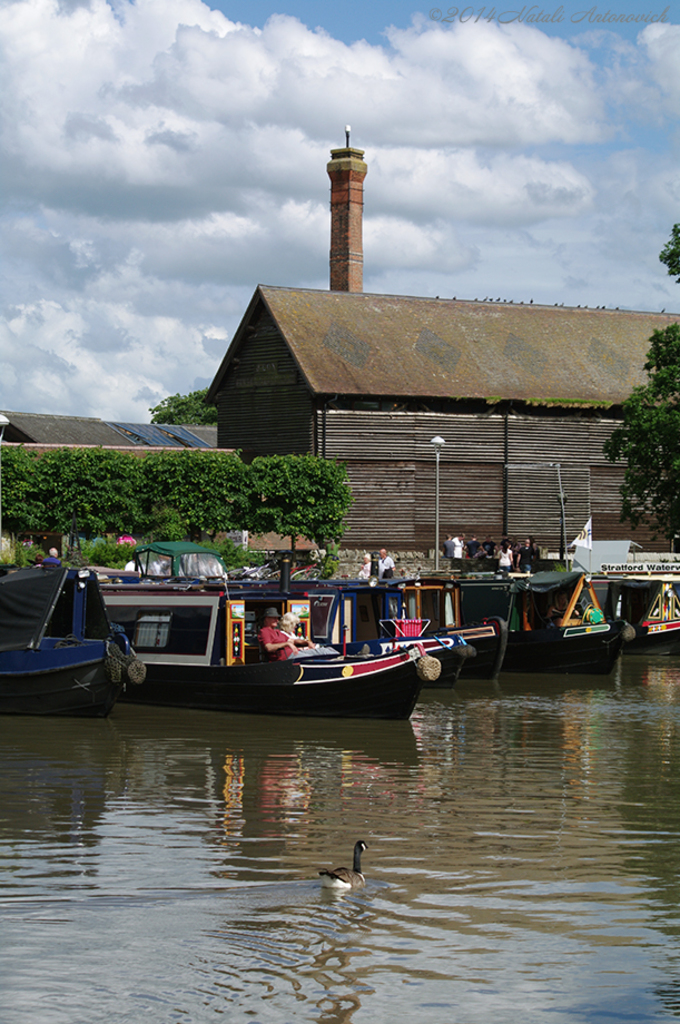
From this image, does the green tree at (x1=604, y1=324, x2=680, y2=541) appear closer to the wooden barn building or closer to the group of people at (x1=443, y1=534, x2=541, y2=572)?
the group of people at (x1=443, y1=534, x2=541, y2=572)

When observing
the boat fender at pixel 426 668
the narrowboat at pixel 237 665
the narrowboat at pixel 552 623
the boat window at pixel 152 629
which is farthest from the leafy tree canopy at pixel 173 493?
the boat fender at pixel 426 668

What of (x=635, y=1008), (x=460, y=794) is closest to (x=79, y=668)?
(x=460, y=794)

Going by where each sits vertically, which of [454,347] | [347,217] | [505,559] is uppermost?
[347,217]

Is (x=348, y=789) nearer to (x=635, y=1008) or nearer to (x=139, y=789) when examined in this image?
(x=139, y=789)

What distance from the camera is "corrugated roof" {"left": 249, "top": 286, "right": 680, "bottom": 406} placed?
4644cm

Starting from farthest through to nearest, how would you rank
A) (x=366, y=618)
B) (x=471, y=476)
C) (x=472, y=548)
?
1. (x=471, y=476)
2. (x=472, y=548)
3. (x=366, y=618)

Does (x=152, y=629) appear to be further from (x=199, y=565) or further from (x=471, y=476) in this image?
(x=471, y=476)

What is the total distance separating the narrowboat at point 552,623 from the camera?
26.0 m

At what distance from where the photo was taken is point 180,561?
92.5ft

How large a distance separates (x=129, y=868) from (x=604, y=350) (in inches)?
1772

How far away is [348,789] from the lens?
12.8 metres

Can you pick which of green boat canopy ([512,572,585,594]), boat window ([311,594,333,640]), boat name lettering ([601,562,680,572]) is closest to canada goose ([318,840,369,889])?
boat window ([311,594,333,640])

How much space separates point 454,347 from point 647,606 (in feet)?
67.2

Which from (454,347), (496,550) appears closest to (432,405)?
(454,347)
